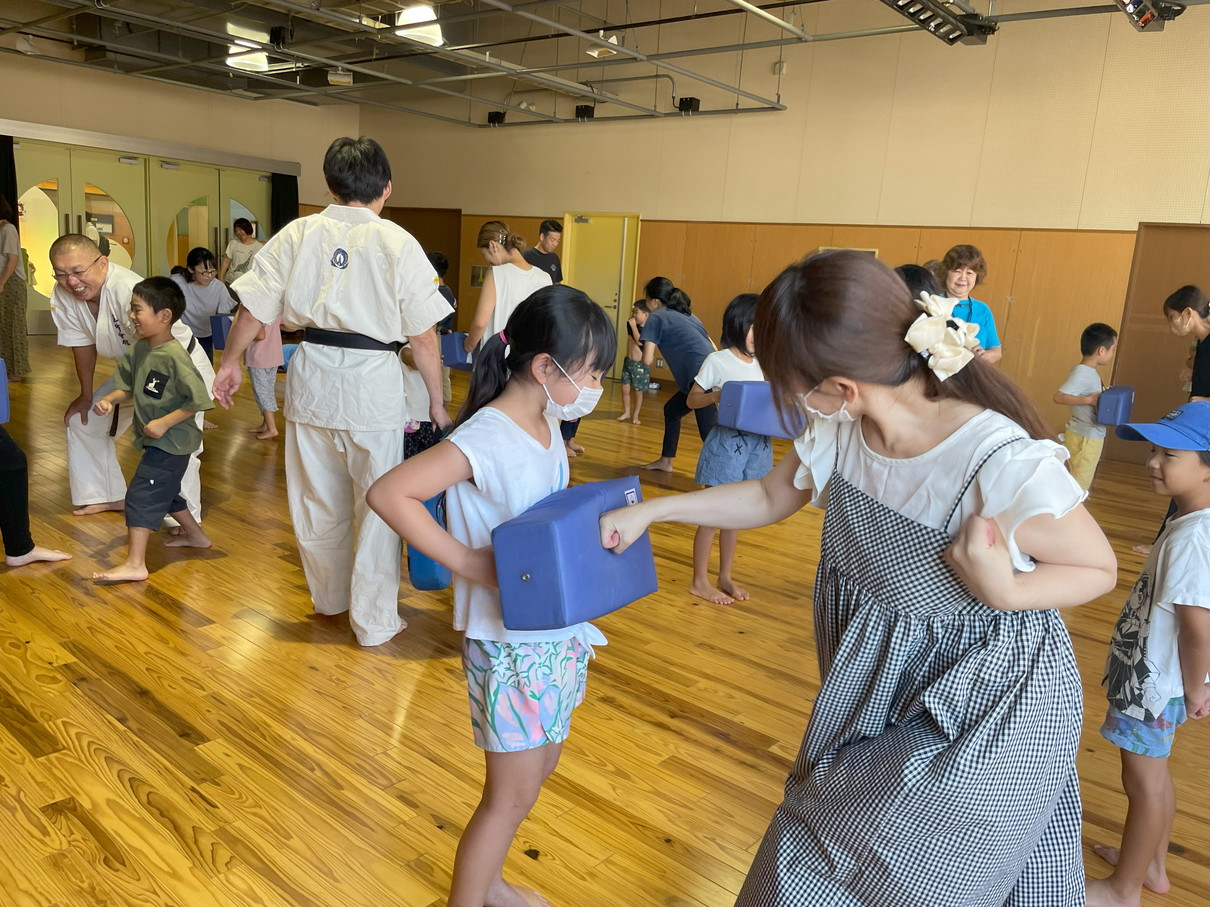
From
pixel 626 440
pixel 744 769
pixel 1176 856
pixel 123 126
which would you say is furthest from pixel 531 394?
pixel 123 126

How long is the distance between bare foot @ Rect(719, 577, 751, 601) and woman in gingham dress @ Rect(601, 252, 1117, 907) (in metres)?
2.58

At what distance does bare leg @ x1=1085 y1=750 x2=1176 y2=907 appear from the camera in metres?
1.91

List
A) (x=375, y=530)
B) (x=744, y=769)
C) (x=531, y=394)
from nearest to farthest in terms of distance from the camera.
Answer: (x=531, y=394) < (x=744, y=769) < (x=375, y=530)

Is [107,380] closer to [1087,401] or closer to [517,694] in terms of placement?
[517,694]

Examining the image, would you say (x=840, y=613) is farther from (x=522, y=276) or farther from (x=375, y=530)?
(x=522, y=276)

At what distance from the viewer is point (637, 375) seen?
27.3 ft

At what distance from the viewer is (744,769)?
2.52 metres

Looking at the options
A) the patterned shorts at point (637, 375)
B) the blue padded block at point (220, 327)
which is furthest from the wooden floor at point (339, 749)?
the patterned shorts at point (637, 375)

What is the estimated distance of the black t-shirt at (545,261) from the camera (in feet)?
21.6

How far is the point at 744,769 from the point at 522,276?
3585 mm

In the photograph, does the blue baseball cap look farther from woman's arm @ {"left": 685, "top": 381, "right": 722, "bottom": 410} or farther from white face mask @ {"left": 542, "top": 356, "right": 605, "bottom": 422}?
woman's arm @ {"left": 685, "top": 381, "right": 722, "bottom": 410}

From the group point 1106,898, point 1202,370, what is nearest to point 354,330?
point 1106,898

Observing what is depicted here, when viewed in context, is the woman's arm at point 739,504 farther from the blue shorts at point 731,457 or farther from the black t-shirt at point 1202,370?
the black t-shirt at point 1202,370

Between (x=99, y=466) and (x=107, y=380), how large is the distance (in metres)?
0.71
